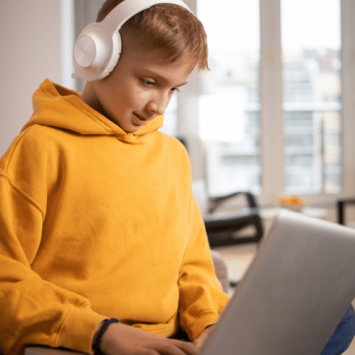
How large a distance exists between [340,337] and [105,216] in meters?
0.52

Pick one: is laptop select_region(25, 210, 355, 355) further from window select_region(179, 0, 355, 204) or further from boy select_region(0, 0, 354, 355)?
window select_region(179, 0, 355, 204)

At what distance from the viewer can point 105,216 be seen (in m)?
0.70

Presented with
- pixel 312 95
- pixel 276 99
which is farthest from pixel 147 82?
pixel 312 95

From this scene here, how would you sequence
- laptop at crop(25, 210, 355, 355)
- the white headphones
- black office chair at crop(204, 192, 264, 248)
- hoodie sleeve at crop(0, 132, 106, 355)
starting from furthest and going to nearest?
1. black office chair at crop(204, 192, 264, 248)
2. the white headphones
3. hoodie sleeve at crop(0, 132, 106, 355)
4. laptop at crop(25, 210, 355, 355)

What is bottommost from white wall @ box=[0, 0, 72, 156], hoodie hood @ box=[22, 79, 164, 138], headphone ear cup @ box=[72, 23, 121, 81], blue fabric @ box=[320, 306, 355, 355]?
blue fabric @ box=[320, 306, 355, 355]

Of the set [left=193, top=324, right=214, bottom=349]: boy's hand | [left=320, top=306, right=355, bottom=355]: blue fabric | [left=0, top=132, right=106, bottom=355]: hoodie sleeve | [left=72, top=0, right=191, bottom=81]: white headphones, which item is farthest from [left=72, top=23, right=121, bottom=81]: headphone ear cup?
[left=320, top=306, right=355, bottom=355]: blue fabric

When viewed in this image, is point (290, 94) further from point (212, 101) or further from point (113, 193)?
point (113, 193)

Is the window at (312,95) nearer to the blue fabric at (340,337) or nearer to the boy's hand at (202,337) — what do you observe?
the blue fabric at (340,337)

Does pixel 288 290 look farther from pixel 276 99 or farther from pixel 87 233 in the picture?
pixel 276 99

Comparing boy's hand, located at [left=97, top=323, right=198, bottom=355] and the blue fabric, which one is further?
the blue fabric

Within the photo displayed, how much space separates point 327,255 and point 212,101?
3.74 m

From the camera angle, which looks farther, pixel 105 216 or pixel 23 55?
pixel 23 55

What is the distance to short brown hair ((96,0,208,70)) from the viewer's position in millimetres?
677

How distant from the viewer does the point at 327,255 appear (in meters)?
0.51
